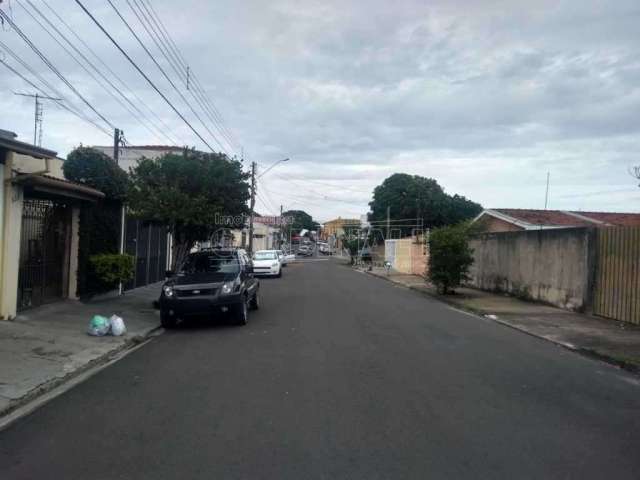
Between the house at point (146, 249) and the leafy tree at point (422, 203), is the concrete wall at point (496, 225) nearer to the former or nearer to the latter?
the house at point (146, 249)

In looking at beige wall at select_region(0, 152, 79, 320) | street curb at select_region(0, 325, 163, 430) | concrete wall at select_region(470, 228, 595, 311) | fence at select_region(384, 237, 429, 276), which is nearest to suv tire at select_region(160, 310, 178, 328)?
street curb at select_region(0, 325, 163, 430)

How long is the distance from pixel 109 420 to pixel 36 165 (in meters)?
9.39

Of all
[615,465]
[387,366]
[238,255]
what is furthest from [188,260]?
[615,465]

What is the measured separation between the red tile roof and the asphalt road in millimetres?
20696

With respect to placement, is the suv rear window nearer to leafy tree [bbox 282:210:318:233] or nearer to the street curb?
the street curb

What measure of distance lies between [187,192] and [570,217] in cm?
2298

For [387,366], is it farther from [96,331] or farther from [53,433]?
[96,331]

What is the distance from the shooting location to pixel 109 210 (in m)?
17.3

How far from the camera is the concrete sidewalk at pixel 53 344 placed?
7.64 metres

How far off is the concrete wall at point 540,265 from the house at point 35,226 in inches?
505

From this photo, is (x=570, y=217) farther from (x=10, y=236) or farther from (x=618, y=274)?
(x=10, y=236)

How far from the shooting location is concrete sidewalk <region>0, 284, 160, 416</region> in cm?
764

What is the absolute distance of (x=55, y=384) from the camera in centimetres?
789

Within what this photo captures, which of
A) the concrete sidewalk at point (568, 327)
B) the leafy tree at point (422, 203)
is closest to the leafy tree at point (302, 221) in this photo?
the leafy tree at point (422, 203)
